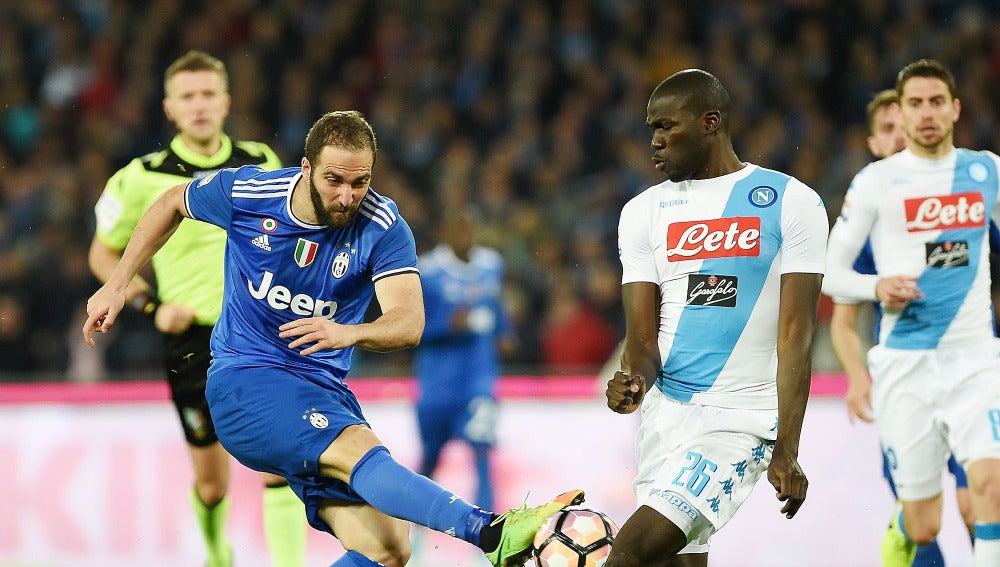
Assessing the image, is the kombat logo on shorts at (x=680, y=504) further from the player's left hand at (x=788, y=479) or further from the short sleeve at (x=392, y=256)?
the short sleeve at (x=392, y=256)

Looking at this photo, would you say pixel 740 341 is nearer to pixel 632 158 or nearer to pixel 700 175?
pixel 700 175

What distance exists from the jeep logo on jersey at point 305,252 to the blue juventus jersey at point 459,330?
469cm

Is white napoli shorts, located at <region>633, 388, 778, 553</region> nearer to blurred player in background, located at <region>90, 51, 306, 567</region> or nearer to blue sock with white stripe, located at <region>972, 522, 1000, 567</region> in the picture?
blue sock with white stripe, located at <region>972, 522, 1000, 567</region>

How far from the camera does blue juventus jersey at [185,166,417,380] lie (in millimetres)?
4957

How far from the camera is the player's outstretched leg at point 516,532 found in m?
4.42

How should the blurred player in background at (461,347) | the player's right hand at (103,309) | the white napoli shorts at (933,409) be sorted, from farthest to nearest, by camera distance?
the blurred player in background at (461,347), the white napoli shorts at (933,409), the player's right hand at (103,309)

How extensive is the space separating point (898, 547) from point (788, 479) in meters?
2.37

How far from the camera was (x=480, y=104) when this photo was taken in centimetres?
1377

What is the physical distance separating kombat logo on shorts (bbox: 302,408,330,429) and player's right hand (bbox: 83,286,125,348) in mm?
819

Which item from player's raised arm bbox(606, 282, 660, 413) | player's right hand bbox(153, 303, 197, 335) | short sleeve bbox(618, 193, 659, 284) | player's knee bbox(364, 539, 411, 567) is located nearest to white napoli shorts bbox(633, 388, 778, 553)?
player's raised arm bbox(606, 282, 660, 413)

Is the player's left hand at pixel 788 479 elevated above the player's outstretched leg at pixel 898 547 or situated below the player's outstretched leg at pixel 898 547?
above

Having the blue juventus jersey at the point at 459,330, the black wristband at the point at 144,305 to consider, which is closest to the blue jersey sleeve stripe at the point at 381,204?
the black wristband at the point at 144,305

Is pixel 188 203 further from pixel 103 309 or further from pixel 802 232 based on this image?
pixel 802 232

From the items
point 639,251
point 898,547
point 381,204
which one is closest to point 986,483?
point 898,547
